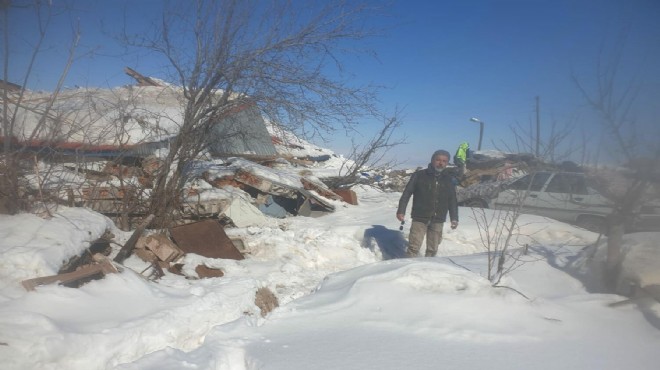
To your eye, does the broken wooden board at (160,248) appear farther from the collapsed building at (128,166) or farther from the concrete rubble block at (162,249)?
the collapsed building at (128,166)

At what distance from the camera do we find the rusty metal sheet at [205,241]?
560 cm

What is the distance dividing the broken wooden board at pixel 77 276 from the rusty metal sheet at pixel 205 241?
204cm

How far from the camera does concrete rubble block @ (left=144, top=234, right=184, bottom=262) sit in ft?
16.3

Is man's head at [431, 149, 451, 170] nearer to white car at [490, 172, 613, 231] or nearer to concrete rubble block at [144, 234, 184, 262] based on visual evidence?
white car at [490, 172, 613, 231]

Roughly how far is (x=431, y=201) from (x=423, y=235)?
1.74ft

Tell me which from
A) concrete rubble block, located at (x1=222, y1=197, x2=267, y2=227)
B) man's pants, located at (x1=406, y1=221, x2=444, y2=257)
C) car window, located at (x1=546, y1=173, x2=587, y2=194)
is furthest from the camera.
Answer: concrete rubble block, located at (x1=222, y1=197, x2=267, y2=227)

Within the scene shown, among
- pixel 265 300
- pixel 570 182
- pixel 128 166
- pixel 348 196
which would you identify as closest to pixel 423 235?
pixel 570 182

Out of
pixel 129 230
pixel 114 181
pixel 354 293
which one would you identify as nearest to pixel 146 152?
pixel 114 181

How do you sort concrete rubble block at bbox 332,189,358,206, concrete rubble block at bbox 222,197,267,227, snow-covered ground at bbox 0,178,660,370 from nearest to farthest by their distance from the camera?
snow-covered ground at bbox 0,178,660,370
concrete rubble block at bbox 222,197,267,227
concrete rubble block at bbox 332,189,358,206

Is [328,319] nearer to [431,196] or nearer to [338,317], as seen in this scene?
[338,317]

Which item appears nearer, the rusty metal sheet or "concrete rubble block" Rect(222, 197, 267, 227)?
the rusty metal sheet

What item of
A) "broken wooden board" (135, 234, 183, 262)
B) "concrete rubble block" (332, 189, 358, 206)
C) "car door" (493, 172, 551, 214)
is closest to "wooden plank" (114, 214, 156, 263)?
"broken wooden board" (135, 234, 183, 262)

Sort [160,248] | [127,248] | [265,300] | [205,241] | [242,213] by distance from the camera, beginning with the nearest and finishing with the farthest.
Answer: [265,300] → [127,248] → [160,248] → [205,241] → [242,213]

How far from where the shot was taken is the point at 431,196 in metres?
5.40
